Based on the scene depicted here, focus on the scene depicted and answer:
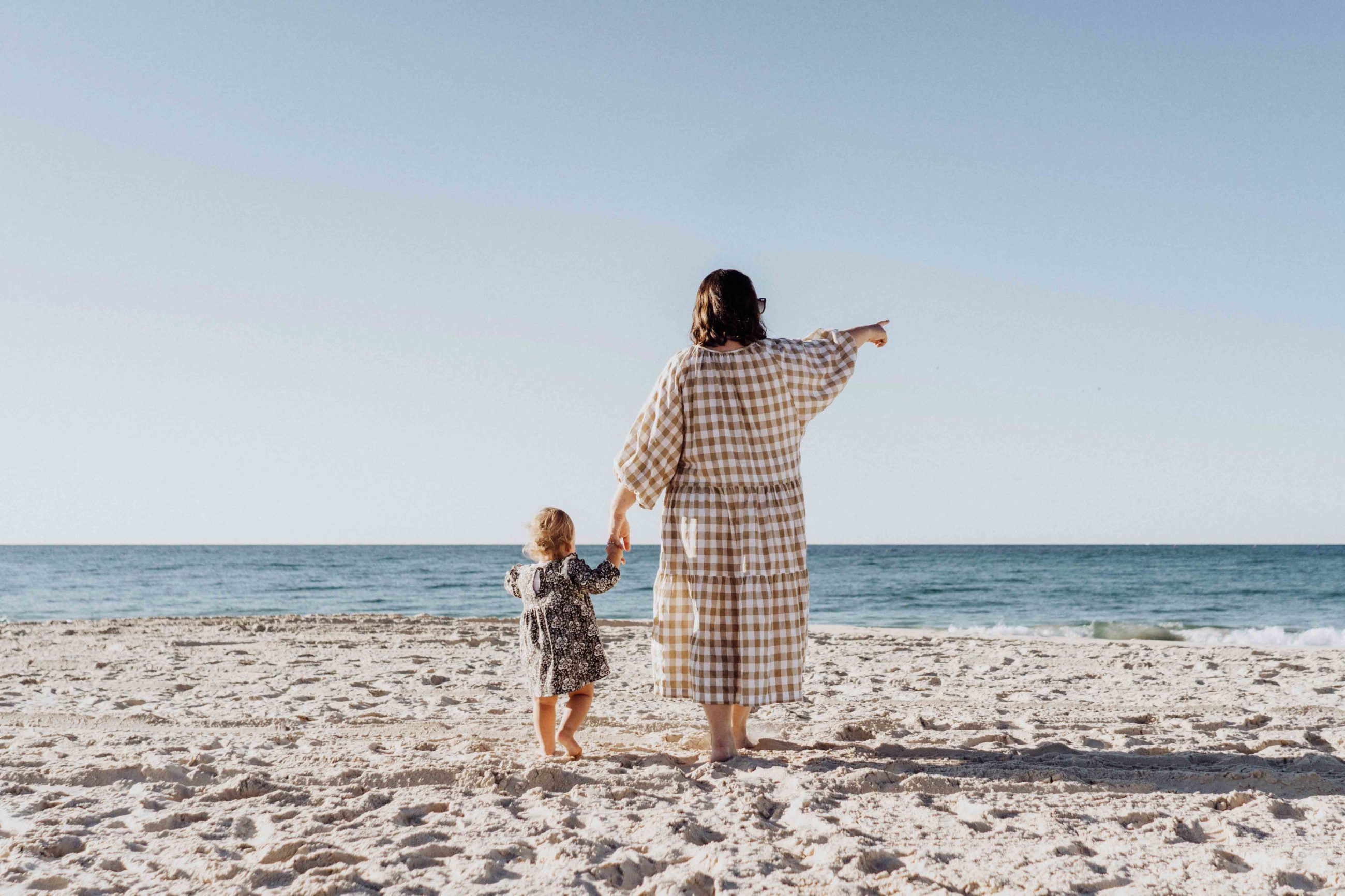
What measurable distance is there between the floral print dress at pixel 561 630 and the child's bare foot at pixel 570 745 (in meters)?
0.17

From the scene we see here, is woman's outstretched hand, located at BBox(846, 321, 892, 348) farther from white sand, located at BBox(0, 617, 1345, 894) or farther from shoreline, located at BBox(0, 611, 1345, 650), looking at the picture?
shoreline, located at BBox(0, 611, 1345, 650)

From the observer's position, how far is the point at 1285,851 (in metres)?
2.37

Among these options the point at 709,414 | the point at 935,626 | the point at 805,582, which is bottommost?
the point at 935,626

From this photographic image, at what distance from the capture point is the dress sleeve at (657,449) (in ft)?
11.1

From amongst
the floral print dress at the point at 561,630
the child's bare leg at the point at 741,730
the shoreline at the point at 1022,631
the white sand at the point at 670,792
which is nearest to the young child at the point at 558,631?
the floral print dress at the point at 561,630

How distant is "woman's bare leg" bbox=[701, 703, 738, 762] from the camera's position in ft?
10.9

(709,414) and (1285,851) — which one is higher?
(709,414)

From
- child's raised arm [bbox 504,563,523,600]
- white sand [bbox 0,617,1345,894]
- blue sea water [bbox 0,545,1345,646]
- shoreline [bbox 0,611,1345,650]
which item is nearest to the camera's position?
white sand [bbox 0,617,1345,894]

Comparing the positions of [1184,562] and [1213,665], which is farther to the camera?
[1184,562]

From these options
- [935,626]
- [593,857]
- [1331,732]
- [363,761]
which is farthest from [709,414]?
[935,626]

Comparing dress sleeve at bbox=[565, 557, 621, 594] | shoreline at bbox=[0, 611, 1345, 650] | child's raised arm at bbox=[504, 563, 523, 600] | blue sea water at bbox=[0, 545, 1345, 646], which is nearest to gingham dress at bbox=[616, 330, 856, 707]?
dress sleeve at bbox=[565, 557, 621, 594]

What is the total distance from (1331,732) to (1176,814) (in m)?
1.78

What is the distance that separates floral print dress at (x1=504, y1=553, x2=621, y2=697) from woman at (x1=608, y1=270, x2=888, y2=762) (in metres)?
0.22

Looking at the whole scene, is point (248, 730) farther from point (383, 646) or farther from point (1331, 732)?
point (1331, 732)
